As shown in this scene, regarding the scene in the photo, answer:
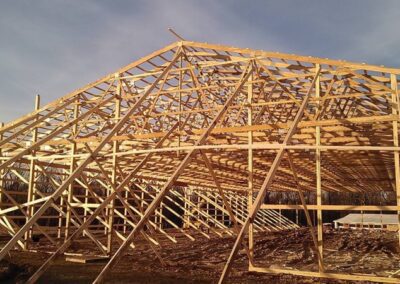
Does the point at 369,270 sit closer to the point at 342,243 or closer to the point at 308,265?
the point at 308,265

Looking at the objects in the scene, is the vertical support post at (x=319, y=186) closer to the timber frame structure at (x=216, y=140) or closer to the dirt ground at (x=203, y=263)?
the timber frame structure at (x=216, y=140)

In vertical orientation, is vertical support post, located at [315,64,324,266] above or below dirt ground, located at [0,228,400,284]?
above

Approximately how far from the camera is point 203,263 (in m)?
10.9

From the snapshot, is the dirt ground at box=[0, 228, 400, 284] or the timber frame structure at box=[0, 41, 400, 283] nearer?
the timber frame structure at box=[0, 41, 400, 283]

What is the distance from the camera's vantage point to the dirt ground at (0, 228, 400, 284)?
8.97 metres

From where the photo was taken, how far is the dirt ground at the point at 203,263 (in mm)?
8969

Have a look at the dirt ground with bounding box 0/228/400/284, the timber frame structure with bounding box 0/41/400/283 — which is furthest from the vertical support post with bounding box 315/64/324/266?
the dirt ground with bounding box 0/228/400/284

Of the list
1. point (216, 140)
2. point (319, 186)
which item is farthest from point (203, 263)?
point (319, 186)

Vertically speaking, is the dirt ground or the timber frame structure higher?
the timber frame structure

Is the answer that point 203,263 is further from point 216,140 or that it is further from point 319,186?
point 319,186

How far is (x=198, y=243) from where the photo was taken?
50.0ft

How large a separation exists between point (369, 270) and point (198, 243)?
704cm

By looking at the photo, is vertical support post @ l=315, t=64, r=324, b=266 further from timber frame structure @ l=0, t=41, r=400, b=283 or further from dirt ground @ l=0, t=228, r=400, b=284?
dirt ground @ l=0, t=228, r=400, b=284

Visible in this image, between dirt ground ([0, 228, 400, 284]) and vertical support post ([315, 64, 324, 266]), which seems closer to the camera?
vertical support post ([315, 64, 324, 266])
